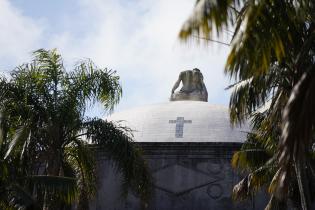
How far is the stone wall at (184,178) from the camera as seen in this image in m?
20.5

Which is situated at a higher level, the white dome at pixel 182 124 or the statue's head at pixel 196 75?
the statue's head at pixel 196 75

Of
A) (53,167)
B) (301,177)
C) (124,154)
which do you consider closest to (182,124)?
(124,154)

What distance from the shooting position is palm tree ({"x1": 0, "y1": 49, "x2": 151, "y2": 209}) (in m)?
12.8

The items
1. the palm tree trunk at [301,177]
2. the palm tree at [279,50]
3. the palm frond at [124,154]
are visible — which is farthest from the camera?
the palm frond at [124,154]

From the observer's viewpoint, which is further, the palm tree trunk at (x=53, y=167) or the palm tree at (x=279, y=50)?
the palm tree trunk at (x=53, y=167)

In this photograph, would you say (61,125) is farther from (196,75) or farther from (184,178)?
(196,75)

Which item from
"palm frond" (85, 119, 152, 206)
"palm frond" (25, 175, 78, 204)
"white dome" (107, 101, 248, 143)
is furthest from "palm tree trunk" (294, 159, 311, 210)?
"white dome" (107, 101, 248, 143)

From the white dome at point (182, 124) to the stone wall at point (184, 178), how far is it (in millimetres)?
601

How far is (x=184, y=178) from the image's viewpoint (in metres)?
20.7

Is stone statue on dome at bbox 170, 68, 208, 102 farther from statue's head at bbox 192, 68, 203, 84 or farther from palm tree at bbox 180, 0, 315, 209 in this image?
palm tree at bbox 180, 0, 315, 209

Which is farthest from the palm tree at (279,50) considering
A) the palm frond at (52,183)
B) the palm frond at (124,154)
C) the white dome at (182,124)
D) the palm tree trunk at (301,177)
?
the white dome at (182,124)

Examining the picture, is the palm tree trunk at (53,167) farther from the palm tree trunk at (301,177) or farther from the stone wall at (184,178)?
the stone wall at (184,178)

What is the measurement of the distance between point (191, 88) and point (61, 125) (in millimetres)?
13374

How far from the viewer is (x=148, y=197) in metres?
13.8
